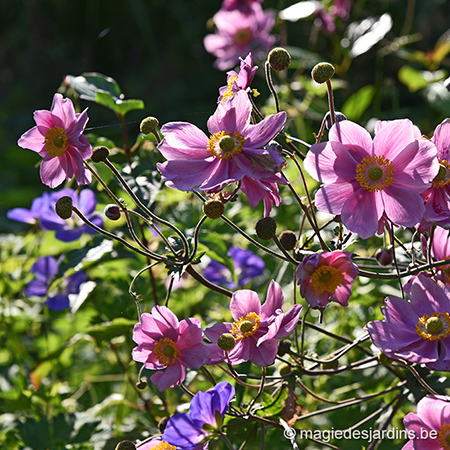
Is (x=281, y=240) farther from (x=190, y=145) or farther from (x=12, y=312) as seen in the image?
(x=12, y=312)

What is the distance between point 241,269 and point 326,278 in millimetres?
685

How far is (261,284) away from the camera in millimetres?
1594

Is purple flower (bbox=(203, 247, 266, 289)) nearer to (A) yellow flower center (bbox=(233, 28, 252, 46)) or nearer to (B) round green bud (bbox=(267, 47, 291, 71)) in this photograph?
(B) round green bud (bbox=(267, 47, 291, 71))

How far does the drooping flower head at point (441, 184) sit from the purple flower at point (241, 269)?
64 cm

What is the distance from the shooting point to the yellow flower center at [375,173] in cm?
65

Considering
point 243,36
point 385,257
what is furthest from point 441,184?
point 243,36

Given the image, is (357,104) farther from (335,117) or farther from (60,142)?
(60,142)

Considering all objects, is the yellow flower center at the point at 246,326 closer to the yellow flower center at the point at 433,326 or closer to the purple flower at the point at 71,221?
the yellow flower center at the point at 433,326

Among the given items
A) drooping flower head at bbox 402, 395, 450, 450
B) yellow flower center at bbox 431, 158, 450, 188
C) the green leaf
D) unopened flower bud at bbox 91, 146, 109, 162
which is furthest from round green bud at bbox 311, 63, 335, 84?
the green leaf

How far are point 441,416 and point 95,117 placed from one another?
336 cm

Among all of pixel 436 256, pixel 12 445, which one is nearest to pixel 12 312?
pixel 12 445

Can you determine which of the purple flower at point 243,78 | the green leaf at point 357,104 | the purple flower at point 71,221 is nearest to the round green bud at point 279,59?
the purple flower at point 243,78

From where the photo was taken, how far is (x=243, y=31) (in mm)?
1815

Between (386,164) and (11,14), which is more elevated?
(11,14)
